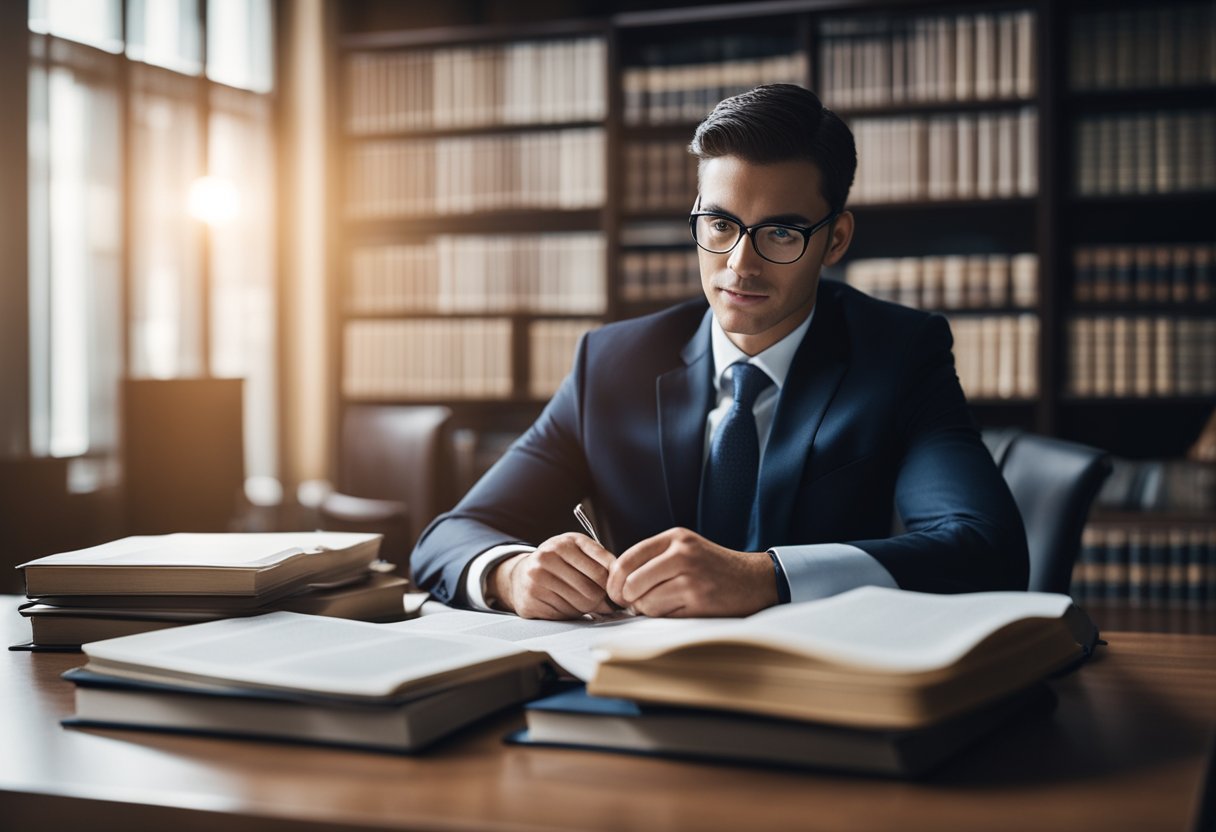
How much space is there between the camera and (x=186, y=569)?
1079 millimetres

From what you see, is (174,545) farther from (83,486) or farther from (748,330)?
(83,486)

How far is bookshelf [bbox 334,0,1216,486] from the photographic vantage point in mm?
3740

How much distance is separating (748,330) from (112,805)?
1071mm

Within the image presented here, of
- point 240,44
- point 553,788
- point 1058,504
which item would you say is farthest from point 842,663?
point 240,44

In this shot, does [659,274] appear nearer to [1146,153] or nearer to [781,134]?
→ [1146,153]

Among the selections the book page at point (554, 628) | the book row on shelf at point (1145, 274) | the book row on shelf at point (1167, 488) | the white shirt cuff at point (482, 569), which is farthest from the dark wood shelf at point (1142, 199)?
the book page at point (554, 628)

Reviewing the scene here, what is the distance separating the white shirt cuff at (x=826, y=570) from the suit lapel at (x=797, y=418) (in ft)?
1.17

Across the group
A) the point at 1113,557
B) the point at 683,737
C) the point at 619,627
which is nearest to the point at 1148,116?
the point at 1113,557

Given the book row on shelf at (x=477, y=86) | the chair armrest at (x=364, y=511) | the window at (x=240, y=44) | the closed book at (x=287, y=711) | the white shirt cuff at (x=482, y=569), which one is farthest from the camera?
the window at (x=240, y=44)

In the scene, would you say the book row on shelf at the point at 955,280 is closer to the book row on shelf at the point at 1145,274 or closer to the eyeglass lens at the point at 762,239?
the book row on shelf at the point at 1145,274

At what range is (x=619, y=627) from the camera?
1.05 metres

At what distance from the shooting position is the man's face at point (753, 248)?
1.50m

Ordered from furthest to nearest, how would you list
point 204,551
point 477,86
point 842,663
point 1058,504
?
1. point 477,86
2. point 1058,504
3. point 204,551
4. point 842,663

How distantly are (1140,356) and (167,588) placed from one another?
3468mm
